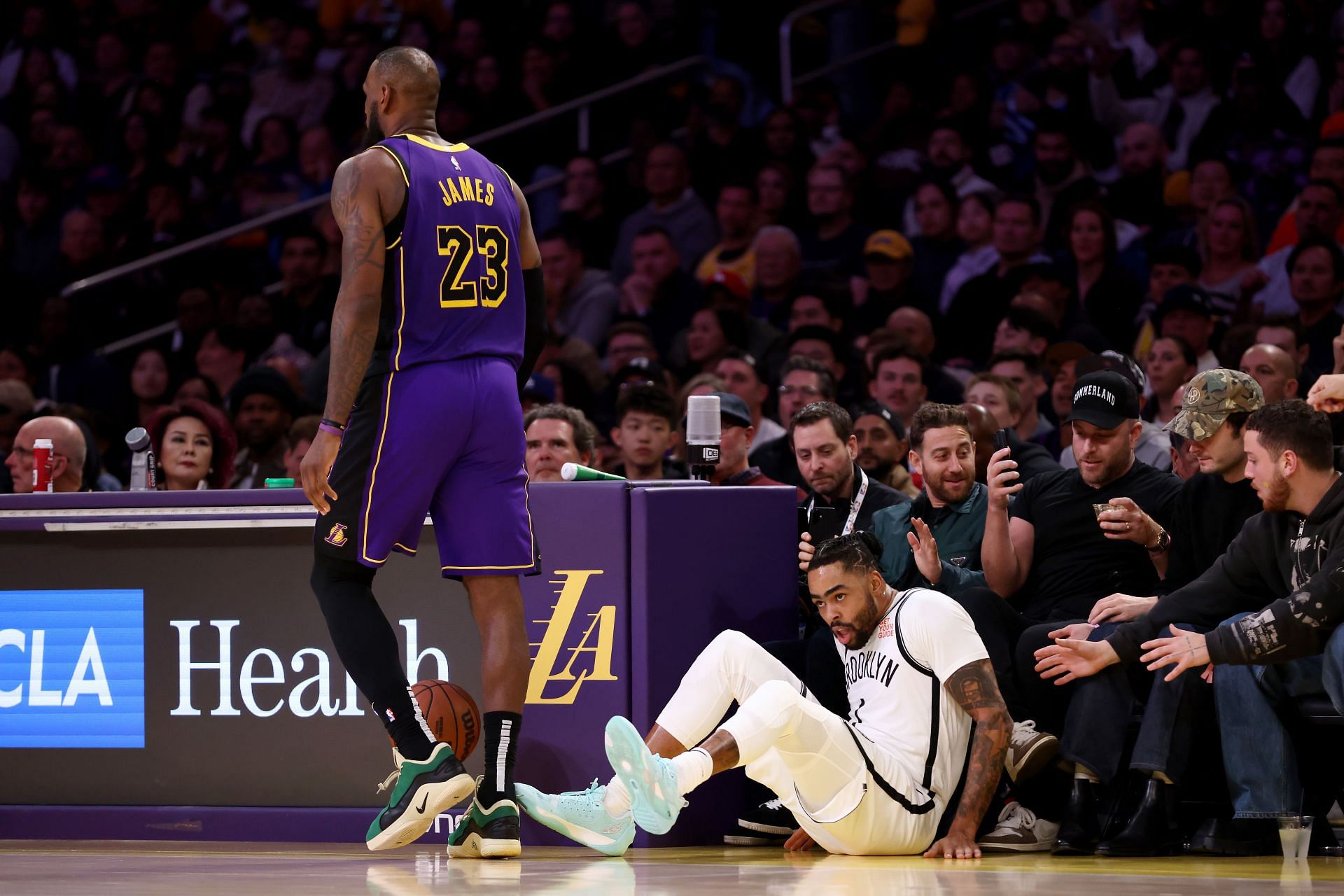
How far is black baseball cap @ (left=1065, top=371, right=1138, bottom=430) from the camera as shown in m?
6.00

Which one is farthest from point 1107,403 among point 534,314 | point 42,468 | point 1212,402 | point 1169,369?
point 42,468

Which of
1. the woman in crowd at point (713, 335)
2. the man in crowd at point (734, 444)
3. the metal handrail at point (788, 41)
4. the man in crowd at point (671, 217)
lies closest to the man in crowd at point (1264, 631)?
the man in crowd at point (734, 444)

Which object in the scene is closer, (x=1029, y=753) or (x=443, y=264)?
(x=443, y=264)

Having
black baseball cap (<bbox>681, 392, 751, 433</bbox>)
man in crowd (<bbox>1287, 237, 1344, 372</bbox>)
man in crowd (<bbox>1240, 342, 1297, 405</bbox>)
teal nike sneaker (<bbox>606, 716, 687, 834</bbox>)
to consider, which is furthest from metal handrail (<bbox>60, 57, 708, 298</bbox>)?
teal nike sneaker (<bbox>606, 716, 687, 834</bbox>)

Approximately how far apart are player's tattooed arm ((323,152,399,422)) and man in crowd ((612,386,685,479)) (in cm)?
302

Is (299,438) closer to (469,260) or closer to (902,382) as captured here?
(902,382)

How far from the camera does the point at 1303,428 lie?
5.21 meters

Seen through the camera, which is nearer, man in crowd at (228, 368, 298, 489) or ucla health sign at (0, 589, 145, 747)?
ucla health sign at (0, 589, 145, 747)

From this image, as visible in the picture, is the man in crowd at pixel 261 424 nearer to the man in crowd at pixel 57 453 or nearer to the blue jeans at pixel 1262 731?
the man in crowd at pixel 57 453

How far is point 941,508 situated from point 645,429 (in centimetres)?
187

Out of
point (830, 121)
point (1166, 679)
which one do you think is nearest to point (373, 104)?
point (1166, 679)

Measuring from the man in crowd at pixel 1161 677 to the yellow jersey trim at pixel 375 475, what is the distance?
2.18 meters

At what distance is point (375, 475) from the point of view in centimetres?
492

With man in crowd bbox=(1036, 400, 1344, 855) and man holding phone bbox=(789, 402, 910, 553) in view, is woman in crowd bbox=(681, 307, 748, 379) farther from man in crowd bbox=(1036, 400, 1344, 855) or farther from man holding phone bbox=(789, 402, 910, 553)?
man in crowd bbox=(1036, 400, 1344, 855)
